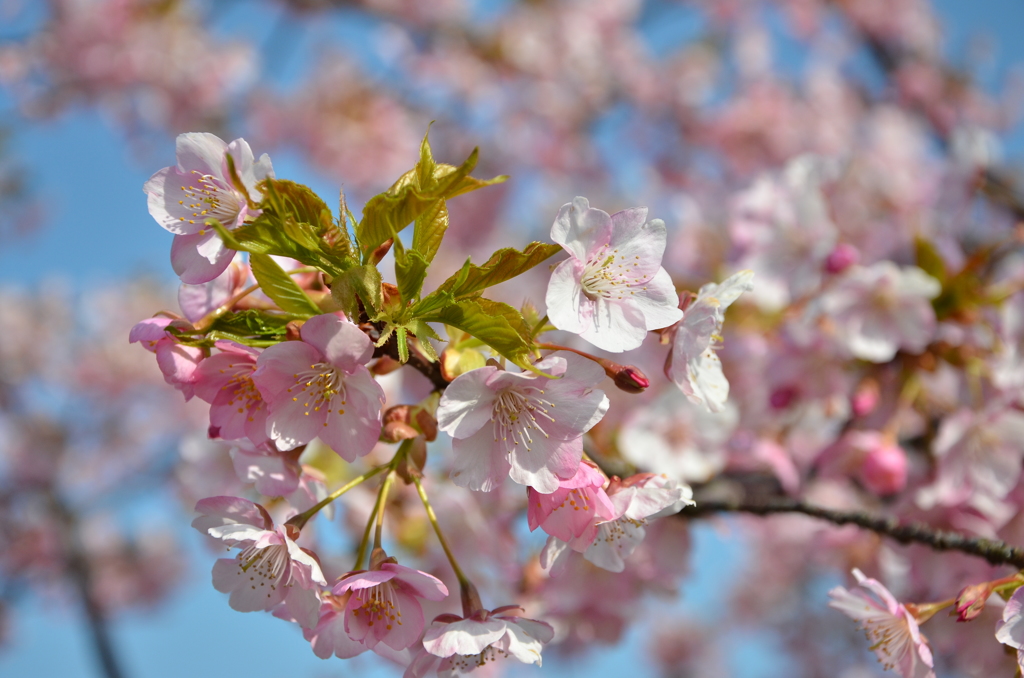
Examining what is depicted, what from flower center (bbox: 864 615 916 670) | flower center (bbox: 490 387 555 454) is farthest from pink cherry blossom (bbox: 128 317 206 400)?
flower center (bbox: 864 615 916 670)

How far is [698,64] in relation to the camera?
297 inches

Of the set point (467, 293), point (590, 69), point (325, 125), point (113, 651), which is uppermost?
point (467, 293)

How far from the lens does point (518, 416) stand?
43.4 inches

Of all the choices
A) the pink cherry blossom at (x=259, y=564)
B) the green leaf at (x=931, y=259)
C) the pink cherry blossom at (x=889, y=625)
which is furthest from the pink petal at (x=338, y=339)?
the green leaf at (x=931, y=259)

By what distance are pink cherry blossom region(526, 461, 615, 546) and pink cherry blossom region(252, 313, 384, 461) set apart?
1.00 feet

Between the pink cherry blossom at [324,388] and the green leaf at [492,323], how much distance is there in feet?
A: 0.46

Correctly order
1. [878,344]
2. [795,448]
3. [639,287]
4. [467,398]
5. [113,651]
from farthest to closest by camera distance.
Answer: [113,651]
[795,448]
[878,344]
[639,287]
[467,398]

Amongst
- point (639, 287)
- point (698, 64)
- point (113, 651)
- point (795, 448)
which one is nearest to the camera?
point (639, 287)

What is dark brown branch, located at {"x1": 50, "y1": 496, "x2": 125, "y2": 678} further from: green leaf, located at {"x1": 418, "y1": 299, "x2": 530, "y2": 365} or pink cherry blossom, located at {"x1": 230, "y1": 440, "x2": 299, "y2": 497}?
green leaf, located at {"x1": 418, "y1": 299, "x2": 530, "y2": 365}

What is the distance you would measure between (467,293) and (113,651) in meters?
6.82

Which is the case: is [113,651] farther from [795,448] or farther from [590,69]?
[590,69]

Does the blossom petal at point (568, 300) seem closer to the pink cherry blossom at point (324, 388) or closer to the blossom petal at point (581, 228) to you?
the blossom petal at point (581, 228)

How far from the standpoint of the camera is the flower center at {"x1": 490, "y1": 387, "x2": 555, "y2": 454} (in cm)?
109

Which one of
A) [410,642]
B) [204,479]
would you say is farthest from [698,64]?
[410,642]
